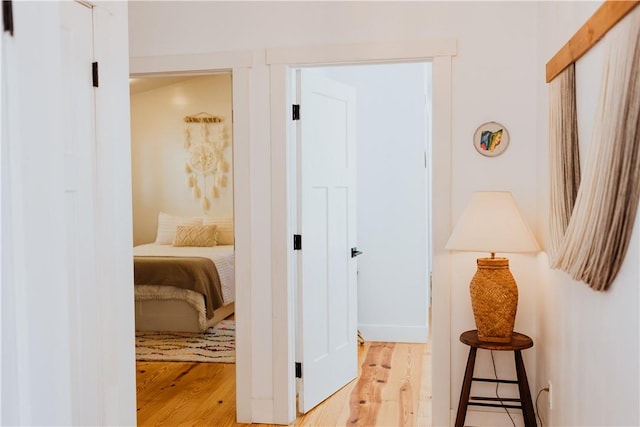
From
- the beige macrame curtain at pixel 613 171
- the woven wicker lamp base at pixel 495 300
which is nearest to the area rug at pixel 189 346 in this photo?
the woven wicker lamp base at pixel 495 300

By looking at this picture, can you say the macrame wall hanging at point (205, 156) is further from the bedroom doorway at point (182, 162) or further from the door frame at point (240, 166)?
the door frame at point (240, 166)

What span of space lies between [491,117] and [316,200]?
1.16 m

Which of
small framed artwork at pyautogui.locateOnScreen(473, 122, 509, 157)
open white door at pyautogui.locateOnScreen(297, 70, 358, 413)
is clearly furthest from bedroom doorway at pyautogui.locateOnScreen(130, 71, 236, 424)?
small framed artwork at pyautogui.locateOnScreen(473, 122, 509, 157)

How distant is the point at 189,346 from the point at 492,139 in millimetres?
3261

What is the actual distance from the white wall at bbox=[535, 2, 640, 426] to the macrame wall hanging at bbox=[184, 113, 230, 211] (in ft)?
17.5

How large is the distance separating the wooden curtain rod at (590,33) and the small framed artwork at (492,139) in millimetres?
500

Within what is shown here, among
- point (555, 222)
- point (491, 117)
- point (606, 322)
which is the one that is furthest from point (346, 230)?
point (606, 322)

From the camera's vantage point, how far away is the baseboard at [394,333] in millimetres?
5312

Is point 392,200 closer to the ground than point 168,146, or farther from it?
closer to the ground

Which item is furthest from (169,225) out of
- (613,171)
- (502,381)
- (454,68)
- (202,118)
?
(613,171)

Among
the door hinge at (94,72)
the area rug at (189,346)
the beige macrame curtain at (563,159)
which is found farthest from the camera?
the area rug at (189,346)

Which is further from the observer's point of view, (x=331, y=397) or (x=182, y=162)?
(x=182, y=162)

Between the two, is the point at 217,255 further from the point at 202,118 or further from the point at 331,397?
the point at 331,397

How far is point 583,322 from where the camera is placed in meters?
2.28
